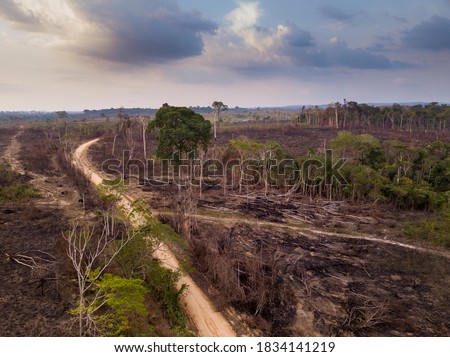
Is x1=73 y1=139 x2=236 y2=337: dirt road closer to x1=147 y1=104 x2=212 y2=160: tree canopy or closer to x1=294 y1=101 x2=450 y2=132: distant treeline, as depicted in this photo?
x1=147 y1=104 x2=212 y2=160: tree canopy

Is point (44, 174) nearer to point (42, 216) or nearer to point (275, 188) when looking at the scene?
point (42, 216)

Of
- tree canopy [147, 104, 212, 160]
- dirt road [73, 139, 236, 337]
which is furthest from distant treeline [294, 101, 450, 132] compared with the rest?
dirt road [73, 139, 236, 337]

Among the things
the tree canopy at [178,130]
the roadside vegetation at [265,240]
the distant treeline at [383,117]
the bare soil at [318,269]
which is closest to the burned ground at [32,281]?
the roadside vegetation at [265,240]

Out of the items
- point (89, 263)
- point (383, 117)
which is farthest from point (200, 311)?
point (383, 117)

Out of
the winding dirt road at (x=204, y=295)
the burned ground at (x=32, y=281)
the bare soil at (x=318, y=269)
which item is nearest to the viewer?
the burned ground at (x=32, y=281)

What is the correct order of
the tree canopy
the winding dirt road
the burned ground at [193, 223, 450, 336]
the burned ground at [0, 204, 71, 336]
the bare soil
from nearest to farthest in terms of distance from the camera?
the burned ground at [0, 204, 71, 336]
the winding dirt road
the burned ground at [193, 223, 450, 336]
the bare soil
the tree canopy

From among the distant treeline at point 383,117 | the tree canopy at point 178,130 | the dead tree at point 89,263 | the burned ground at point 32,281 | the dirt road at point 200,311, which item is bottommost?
the dirt road at point 200,311

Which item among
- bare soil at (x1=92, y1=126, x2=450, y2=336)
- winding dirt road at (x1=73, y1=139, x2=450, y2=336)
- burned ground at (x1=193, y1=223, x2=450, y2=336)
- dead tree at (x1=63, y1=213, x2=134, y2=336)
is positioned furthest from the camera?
bare soil at (x1=92, y1=126, x2=450, y2=336)

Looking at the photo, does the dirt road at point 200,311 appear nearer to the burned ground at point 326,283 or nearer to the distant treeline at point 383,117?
the burned ground at point 326,283

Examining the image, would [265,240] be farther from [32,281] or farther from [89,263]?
[32,281]
